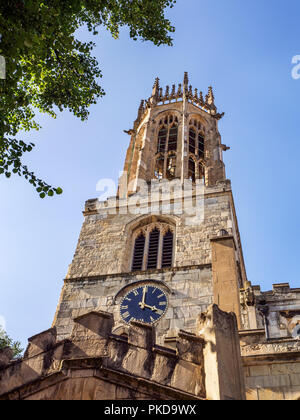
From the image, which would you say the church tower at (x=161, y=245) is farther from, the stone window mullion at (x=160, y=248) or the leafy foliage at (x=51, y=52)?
the leafy foliage at (x=51, y=52)

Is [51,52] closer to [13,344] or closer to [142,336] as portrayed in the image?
[142,336]

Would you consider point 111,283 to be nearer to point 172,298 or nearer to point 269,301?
point 172,298

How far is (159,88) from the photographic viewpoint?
130 ft

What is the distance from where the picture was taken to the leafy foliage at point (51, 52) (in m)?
9.62

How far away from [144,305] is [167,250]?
427cm

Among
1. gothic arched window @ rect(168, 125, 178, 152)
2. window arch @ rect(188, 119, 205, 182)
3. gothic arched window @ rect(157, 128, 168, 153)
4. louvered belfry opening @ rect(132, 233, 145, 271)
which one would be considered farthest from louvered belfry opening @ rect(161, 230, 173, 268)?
gothic arched window @ rect(168, 125, 178, 152)

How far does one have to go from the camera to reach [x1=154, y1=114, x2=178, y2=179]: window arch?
102ft

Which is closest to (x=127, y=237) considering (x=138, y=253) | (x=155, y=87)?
(x=138, y=253)

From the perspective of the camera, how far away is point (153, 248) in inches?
891

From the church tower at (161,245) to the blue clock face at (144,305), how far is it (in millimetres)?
39

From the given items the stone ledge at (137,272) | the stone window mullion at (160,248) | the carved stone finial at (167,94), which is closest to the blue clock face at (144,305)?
the stone ledge at (137,272)

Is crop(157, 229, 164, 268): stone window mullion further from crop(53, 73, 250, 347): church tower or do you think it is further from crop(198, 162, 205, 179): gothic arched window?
crop(198, 162, 205, 179): gothic arched window
